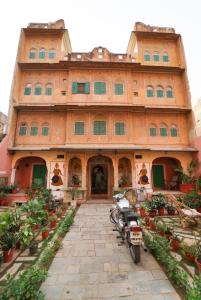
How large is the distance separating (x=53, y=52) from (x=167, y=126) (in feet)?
40.4

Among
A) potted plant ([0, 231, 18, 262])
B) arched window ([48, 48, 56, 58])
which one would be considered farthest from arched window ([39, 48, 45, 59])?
potted plant ([0, 231, 18, 262])

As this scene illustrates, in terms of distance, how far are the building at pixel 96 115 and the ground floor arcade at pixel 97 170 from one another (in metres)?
0.08

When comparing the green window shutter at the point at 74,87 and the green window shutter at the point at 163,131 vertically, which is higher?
the green window shutter at the point at 74,87

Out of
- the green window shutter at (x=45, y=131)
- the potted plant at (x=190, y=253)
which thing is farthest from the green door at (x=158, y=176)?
the potted plant at (x=190, y=253)

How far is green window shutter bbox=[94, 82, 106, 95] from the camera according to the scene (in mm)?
14297

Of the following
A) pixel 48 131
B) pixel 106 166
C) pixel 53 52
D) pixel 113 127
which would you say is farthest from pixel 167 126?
pixel 53 52

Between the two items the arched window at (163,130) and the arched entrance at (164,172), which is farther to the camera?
the arched entrance at (164,172)

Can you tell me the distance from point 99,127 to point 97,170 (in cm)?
383

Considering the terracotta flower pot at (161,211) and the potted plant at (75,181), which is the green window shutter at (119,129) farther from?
the terracotta flower pot at (161,211)

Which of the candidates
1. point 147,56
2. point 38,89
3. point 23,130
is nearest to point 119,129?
point 147,56

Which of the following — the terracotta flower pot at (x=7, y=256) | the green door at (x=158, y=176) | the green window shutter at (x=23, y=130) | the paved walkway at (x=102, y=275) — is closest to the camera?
the paved walkway at (x=102, y=275)

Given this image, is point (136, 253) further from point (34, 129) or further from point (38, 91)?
point (38, 91)

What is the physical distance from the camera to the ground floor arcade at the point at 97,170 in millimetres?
12961

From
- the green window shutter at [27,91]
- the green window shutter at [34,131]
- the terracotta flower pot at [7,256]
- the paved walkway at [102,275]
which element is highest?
the green window shutter at [27,91]
